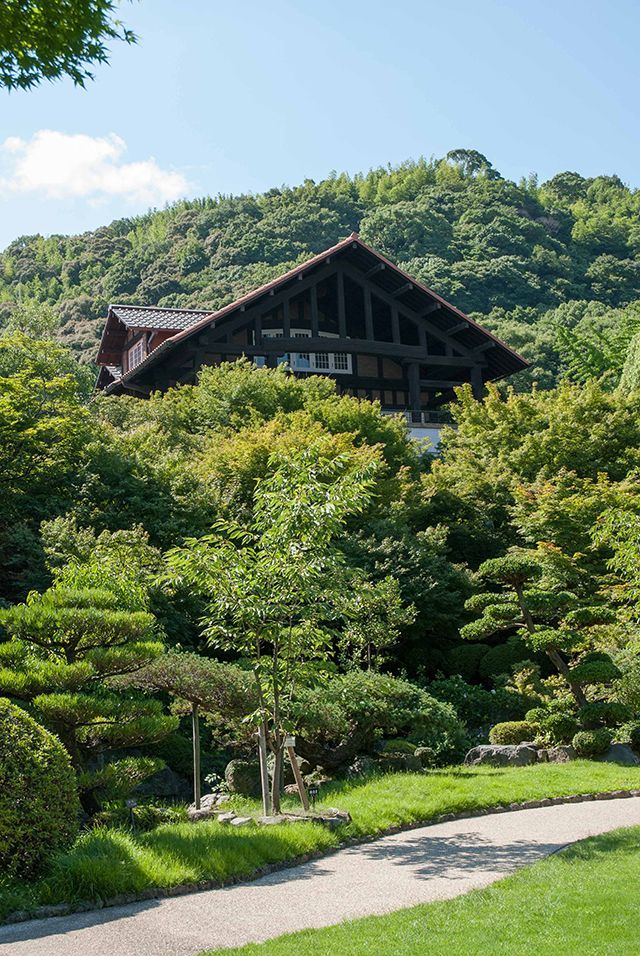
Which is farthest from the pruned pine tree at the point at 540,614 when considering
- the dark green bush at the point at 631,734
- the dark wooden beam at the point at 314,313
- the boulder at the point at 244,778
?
the dark wooden beam at the point at 314,313

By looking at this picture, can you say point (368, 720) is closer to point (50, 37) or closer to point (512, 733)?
point (512, 733)

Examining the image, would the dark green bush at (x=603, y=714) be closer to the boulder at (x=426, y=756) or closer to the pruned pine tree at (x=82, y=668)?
the boulder at (x=426, y=756)

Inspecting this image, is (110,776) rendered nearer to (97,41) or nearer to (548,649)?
(97,41)

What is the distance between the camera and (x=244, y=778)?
555 inches

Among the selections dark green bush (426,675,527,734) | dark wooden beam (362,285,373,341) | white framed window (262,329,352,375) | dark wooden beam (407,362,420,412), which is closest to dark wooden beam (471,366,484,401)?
dark wooden beam (407,362,420,412)

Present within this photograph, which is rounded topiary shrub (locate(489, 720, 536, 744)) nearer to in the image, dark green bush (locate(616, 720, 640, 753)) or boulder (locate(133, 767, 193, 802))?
dark green bush (locate(616, 720, 640, 753))

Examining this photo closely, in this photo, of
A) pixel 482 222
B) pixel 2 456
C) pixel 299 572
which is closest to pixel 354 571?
pixel 299 572

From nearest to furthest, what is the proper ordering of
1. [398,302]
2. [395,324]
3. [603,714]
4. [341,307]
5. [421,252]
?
[603,714] → [341,307] → [395,324] → [398,302] → [421,252]

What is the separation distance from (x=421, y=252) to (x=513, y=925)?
2522 inches

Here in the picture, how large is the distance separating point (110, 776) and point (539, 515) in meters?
13.2

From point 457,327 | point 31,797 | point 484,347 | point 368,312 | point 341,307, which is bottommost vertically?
point 31,797

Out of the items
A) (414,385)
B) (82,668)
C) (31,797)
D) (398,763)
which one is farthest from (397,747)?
(414,385)

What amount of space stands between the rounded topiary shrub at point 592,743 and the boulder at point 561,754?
3.8 inches

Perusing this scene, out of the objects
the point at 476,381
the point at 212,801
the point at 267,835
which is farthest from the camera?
the point at 476,381
